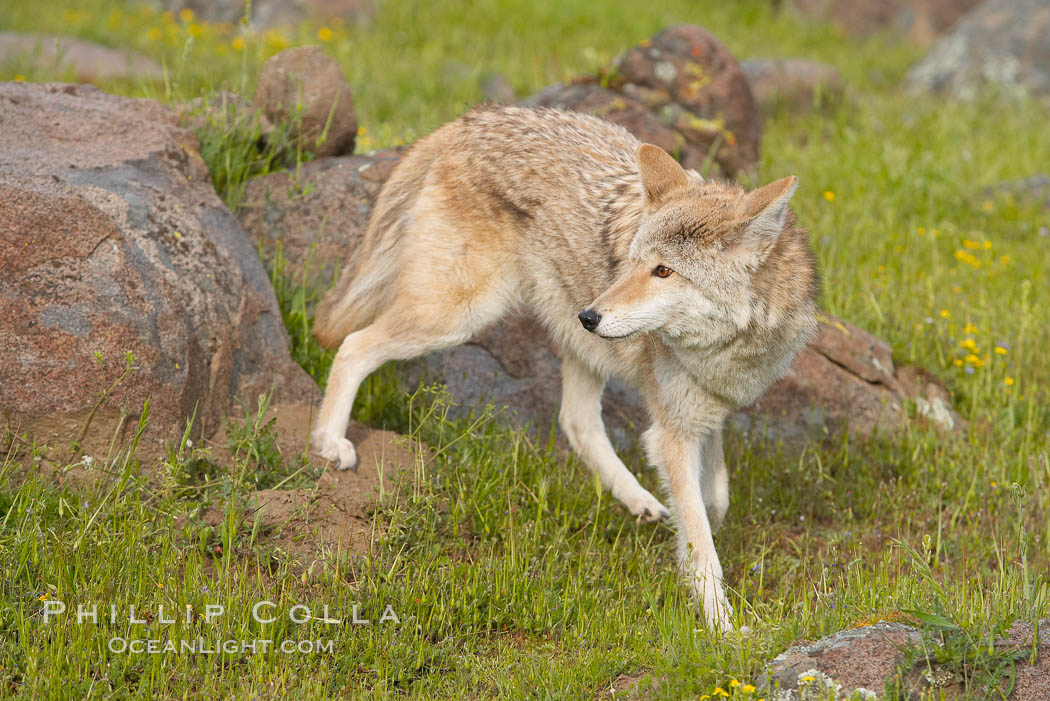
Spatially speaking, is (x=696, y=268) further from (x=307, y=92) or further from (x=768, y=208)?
(x=307, y=92)

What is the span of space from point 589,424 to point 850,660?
260 centimetres

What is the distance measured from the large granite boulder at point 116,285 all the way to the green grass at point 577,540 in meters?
0.30

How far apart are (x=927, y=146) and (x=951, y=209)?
1.68 m

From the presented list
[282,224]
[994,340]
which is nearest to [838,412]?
[994,340]

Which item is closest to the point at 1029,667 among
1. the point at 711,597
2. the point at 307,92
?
the point at 711,597

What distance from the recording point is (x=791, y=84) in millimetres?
11945

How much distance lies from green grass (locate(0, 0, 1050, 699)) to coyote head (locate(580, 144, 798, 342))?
114 cm

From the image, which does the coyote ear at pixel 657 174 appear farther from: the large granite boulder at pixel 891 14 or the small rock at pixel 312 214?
the large granite boulder at pixel 891 14

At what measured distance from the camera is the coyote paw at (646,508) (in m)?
5.52

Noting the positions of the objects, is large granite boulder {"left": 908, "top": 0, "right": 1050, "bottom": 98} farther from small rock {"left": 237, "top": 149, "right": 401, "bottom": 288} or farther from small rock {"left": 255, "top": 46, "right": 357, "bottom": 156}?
small rock {"left": 237, "top": 149, "right": 401, "bottom": 288}

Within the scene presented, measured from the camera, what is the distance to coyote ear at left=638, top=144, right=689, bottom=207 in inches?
192

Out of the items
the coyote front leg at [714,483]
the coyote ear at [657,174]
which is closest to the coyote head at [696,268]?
the coyote ear at [657,174]

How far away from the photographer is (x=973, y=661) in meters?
3.52

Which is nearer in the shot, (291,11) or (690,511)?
(690,511)
